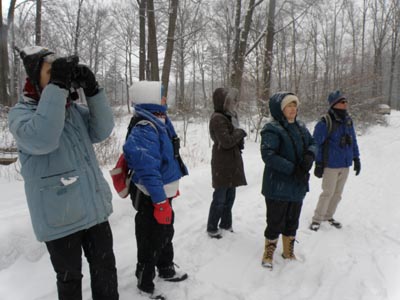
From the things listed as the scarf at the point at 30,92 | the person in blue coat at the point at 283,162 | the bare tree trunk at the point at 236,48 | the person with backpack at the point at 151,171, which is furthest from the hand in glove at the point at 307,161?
the bare tree trunk at the point at 236,48

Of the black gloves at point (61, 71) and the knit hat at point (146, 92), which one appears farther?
the knit hat at point (146, 92)

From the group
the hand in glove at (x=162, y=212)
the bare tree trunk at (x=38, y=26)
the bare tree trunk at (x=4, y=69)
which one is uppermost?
the bare tree trunk at (x=38, y=26)

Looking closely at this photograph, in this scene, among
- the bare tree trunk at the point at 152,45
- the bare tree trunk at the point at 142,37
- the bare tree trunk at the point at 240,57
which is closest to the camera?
the bare tree trunk at the point at 152,45

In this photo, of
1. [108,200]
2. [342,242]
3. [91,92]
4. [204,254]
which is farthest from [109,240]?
[342,242]

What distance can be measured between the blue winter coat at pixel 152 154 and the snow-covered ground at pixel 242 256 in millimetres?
1126

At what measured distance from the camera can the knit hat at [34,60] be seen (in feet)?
6.79

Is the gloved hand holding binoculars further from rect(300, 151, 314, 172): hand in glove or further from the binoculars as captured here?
the binoculars

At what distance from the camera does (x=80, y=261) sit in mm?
2385

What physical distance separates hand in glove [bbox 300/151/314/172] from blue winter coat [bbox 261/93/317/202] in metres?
0.06

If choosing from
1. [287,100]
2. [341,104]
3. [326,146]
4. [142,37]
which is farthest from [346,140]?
[142,37]

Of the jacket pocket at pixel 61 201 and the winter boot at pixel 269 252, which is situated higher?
the jacket pocket at pixel 61 201

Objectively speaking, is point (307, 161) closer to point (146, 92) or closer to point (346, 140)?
point (346, 140)

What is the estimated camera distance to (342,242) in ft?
14.1

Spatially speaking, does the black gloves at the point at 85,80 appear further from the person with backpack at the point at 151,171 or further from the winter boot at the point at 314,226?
the winter boot at the point at 314,226
